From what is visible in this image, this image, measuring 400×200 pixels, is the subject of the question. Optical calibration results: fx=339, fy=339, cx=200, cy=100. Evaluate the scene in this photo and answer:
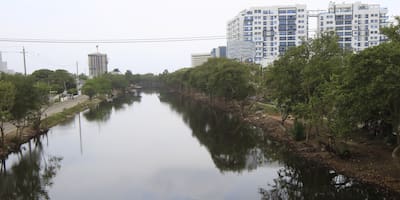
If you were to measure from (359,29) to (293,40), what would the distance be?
18041mm

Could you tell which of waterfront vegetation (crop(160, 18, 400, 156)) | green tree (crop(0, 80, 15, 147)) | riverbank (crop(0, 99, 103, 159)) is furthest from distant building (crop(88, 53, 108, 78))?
waterfront vegetation (crop(160, 18, 400, 156))

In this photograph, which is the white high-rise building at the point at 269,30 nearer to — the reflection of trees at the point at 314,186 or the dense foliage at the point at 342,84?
the dense foliage at the point at 342,84

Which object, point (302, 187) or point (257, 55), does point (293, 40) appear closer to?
point (257, 55)

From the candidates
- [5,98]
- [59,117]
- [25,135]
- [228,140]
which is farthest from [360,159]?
[59,117]

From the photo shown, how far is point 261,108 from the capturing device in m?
44.8

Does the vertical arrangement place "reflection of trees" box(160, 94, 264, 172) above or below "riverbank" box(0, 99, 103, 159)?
below

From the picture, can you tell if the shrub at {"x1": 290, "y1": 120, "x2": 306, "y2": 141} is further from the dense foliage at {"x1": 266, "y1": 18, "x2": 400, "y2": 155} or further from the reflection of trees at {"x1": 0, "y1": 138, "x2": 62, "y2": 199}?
the reflection of trees at {"x1": 0, "y1": 138, "x2": 62, "y2": 199}

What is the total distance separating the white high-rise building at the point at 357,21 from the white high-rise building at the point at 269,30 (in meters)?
7.63

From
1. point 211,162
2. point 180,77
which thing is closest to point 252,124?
point 211,162

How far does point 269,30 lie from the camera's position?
337 feet

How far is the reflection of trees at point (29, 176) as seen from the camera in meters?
17.0

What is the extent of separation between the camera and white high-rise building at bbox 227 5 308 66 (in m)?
100

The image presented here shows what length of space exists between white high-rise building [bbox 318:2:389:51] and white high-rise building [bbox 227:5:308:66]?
7.63 m

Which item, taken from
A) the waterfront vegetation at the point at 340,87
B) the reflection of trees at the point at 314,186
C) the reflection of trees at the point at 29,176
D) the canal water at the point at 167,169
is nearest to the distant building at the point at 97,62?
the canal water at the point at 167,169
